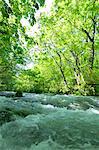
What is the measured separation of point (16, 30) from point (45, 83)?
2303 cm

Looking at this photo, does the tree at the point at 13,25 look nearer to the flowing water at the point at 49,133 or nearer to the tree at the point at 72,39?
the flowing water at the point at 49,133

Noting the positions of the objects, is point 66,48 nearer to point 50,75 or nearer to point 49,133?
point 50,75

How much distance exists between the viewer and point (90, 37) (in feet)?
64.8

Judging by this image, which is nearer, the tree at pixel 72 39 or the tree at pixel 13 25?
the tree at pixel 13 25

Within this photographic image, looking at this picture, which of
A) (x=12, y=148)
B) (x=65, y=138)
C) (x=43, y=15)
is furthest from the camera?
(x=43, y=15)

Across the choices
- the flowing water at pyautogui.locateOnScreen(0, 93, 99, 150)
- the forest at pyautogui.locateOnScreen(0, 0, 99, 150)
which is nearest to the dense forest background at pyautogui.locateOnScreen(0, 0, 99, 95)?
the forest at pyautogui.locateOnScreen(0, 0, 99, 150)

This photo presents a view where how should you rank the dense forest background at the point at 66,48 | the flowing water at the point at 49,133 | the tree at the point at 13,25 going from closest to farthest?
1. the flowing water at the point at 49,133
2. the tree at the point at 13,25
3. the dense forest background at the point at 66,48

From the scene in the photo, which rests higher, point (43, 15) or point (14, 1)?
point (43, 15)

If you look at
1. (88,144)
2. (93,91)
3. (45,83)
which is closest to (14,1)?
(88,144)

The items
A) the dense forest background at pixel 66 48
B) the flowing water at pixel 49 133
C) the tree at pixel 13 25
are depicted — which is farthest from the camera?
the dense forest background at pixel 66 48

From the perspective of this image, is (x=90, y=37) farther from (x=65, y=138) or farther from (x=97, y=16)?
(x=65, y=138)

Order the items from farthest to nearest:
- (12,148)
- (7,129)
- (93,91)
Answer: (93,91) < (7,129) < (12,148)

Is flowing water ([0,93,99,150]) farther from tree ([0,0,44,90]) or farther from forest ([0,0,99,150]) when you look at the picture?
tree ([0,0,44,90])

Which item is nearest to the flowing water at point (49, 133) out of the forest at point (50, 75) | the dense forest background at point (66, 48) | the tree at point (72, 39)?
the forest at point (50, 75)
